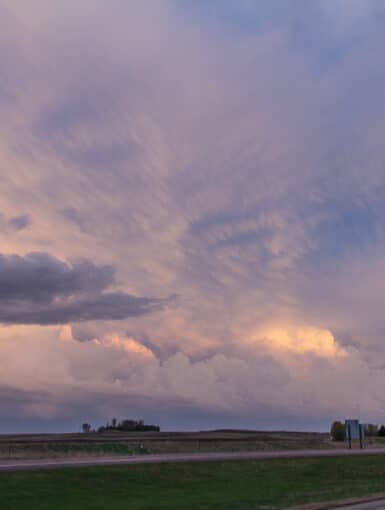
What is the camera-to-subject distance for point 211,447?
3147 inches

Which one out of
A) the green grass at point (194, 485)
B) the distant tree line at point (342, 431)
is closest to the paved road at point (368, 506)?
the green grass at point (194, 485)

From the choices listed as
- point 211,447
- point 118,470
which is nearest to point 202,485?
point 118,470

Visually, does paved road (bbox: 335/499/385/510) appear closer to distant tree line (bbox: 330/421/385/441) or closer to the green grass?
the green grass

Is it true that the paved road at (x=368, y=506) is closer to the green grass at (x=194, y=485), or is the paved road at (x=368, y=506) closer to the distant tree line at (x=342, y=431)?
the green grass at (x=194, y=485)

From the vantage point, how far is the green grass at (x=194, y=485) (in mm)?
30859

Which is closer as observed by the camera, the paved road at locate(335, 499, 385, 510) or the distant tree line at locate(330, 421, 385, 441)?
the paved road at locate(335, 499, 385, 510)

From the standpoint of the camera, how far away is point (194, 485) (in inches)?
1640

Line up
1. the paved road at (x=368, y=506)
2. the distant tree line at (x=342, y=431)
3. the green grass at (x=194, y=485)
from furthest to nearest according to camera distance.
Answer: the distant tree line at (x=342, y=431) < the green grass at (x=194, y=485) < the paved road at (x=368, y=506)

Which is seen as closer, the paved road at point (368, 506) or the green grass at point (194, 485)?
the paved road at point (368, 506)

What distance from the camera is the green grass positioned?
30.9 m

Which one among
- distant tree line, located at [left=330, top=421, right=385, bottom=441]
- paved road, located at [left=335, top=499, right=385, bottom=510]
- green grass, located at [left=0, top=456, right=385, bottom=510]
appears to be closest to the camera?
paved road, located at [left=335, top=499, right=385, bottom=510]

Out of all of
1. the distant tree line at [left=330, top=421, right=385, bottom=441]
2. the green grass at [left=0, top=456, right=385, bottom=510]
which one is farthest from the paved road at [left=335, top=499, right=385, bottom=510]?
the distant tree line at [left=330, top=421, right=385, bottom=441]

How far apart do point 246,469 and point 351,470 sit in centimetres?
814

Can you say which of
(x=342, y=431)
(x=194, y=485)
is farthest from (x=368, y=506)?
(x=342, y=431)
